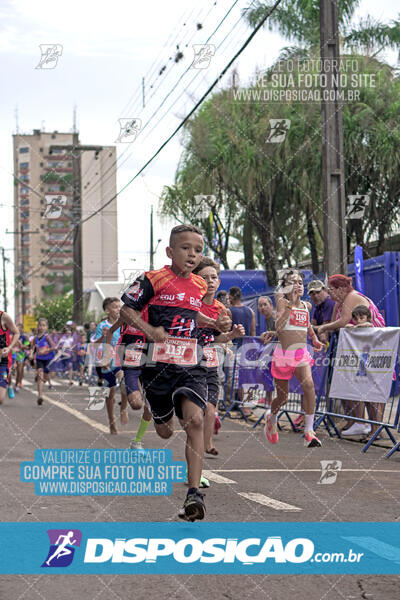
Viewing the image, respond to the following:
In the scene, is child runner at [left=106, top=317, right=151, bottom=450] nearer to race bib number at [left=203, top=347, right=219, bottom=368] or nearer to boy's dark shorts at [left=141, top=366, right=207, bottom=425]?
race bib number at [left=203, top=347, right=219, bottom=368]

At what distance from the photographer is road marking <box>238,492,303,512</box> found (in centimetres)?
646

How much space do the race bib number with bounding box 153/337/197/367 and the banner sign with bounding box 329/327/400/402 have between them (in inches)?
187

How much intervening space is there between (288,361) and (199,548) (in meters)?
5.32

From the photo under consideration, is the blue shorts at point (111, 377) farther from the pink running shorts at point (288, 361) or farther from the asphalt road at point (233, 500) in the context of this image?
the pink running shorts at point (288, 361)

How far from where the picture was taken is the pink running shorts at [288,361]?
10259 millimetres

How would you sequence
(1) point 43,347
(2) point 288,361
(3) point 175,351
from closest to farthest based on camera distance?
(3) point 175,351
(2) point 288,361
(1) point 43,347

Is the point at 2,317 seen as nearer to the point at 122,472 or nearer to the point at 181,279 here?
the point at 122,472

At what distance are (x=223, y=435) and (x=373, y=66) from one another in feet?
55.8

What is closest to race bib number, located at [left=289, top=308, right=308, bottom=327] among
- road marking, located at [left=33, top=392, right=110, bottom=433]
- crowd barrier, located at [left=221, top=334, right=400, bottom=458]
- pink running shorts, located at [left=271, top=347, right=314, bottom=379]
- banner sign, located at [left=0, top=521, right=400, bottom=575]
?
pink running shorts, located at [left=271, top=347, right=314, bottom=379]

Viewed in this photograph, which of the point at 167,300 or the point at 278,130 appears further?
the point at 278,130

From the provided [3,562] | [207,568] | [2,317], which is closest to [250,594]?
[207,568]

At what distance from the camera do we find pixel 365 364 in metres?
11.1

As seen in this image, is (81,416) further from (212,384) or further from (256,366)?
(212,384)

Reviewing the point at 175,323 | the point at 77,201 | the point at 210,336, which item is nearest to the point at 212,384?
the point at 210,336
